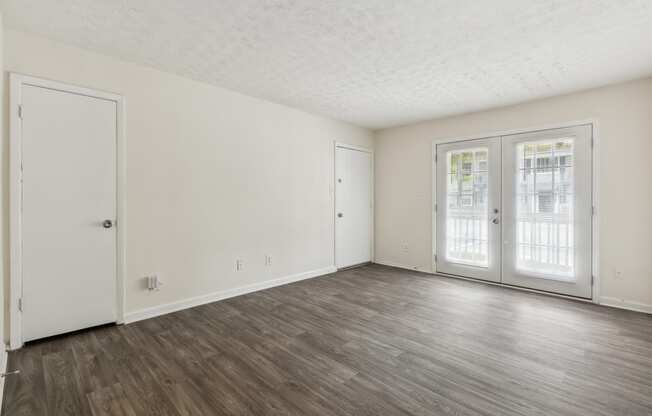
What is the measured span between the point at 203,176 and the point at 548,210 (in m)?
4.36

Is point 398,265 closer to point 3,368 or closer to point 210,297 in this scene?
point 210,297

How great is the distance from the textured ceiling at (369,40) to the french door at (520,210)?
834 mm

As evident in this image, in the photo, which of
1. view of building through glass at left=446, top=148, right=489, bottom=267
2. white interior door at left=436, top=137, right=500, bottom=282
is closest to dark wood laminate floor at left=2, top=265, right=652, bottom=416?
white interior door at left=436, top=137, right=500, bottom=282

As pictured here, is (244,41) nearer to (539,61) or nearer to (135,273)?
(135,273)

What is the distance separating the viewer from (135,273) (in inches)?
121

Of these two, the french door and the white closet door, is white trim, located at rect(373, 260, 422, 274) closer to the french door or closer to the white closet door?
the french door

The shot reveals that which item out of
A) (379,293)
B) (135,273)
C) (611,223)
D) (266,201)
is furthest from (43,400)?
(611,223)

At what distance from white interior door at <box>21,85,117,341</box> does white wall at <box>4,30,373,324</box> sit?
0.18 meters

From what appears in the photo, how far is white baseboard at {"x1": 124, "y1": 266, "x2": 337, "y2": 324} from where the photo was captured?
3.09m

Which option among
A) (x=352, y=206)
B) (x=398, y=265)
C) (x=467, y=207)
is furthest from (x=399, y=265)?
(x=467, y=207)

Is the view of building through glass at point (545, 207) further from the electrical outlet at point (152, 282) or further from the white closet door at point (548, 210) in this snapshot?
the electrical outlet at point (152, 282)

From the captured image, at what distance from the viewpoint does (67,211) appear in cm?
270

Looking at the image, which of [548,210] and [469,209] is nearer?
[548,210]

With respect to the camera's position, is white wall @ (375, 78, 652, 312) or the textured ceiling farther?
white wall @ (375, 78, 652, 312)
